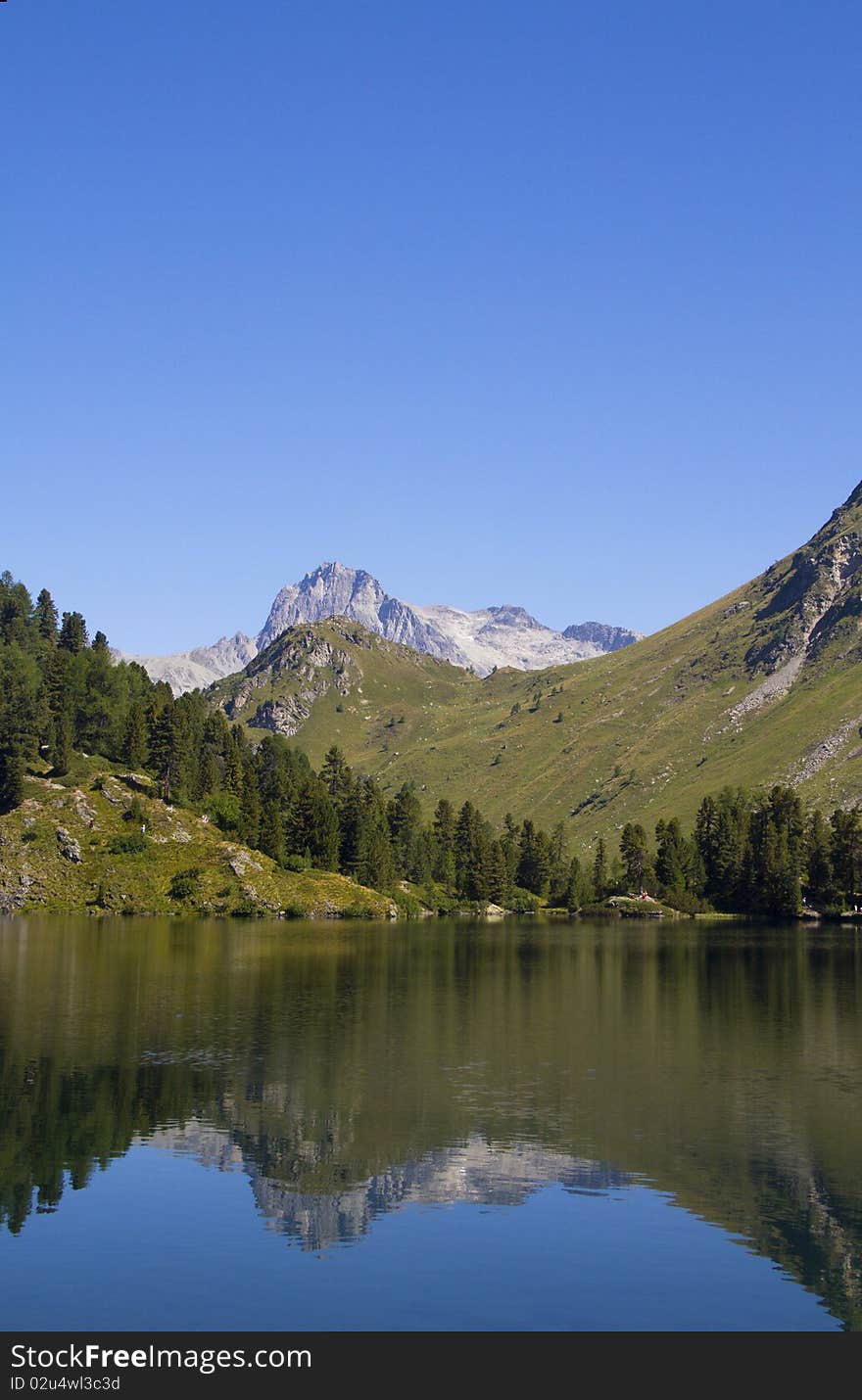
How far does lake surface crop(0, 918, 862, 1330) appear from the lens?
118 ft

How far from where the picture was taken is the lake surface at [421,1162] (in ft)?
118

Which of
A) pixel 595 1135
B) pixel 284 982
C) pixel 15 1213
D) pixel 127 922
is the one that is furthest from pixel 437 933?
pixel 15 1213

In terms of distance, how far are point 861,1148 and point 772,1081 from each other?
15909mm

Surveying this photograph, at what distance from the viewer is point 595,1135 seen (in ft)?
182

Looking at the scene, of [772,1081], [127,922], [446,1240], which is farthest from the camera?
[127,922]

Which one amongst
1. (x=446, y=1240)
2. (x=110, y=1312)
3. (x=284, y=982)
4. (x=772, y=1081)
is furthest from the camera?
(x=284, y=982)

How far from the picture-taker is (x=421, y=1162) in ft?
166

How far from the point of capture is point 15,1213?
43.0 m
